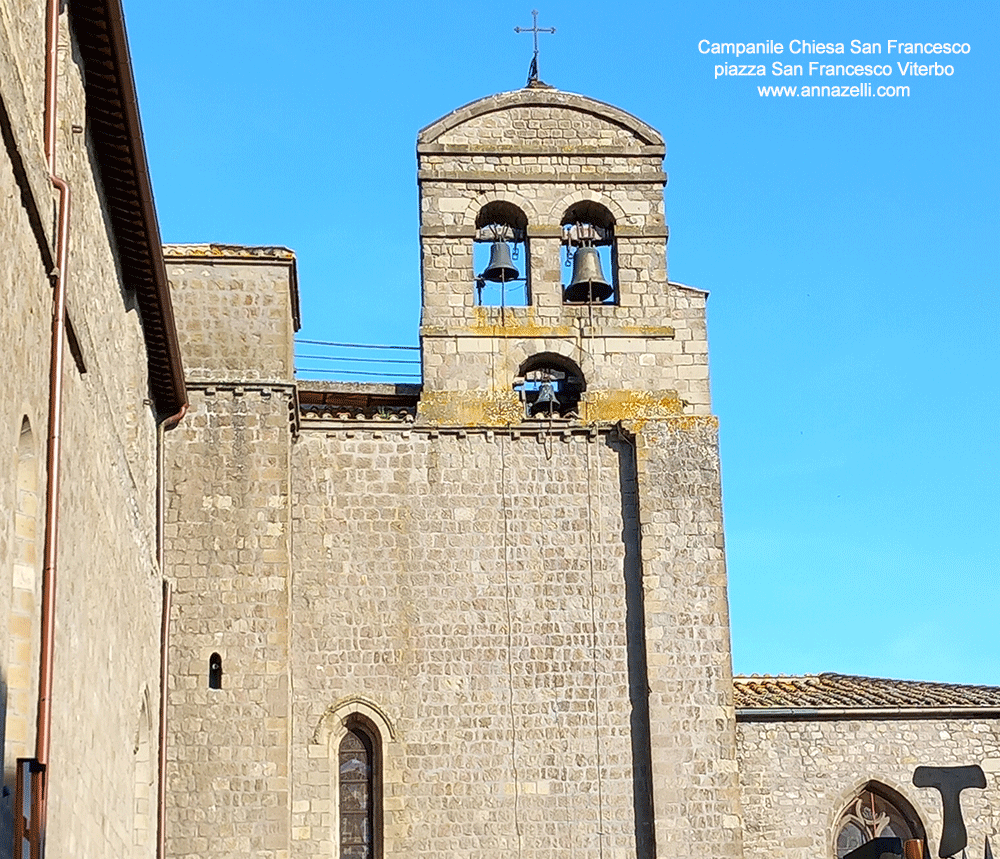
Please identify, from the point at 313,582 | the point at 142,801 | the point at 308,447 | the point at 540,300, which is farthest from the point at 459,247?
the point at 142,801

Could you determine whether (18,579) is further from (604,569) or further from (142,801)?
(604,569)

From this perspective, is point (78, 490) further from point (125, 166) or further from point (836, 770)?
point (836, 770)

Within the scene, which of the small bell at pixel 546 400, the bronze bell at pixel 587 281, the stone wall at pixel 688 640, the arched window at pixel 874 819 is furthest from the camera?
the bronze bell at pixel 587 281

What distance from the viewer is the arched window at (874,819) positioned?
19.7 metres

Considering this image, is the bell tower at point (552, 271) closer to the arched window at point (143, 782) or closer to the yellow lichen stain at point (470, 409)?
the yellow lichen stain at point (470, 409)

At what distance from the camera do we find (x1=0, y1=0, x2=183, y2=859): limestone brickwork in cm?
975

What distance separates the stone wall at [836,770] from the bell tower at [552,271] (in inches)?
146

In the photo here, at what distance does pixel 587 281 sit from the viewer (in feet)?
68.4

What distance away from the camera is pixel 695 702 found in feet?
62.8

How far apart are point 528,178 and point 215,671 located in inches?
265

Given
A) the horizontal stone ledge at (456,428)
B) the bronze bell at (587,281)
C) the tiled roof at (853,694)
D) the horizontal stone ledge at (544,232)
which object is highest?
the horizontal stone ledge at (544,232)

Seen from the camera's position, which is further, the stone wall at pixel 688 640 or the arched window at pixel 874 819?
the arched window at pixel 874 819

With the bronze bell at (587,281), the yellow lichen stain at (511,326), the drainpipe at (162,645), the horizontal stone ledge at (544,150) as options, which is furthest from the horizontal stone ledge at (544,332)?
the drainpipe at (162,645)

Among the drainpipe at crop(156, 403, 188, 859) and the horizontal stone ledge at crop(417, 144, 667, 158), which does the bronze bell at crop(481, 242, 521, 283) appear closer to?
the horizontal stone ledge at crop(417, 144, 667, 158)
